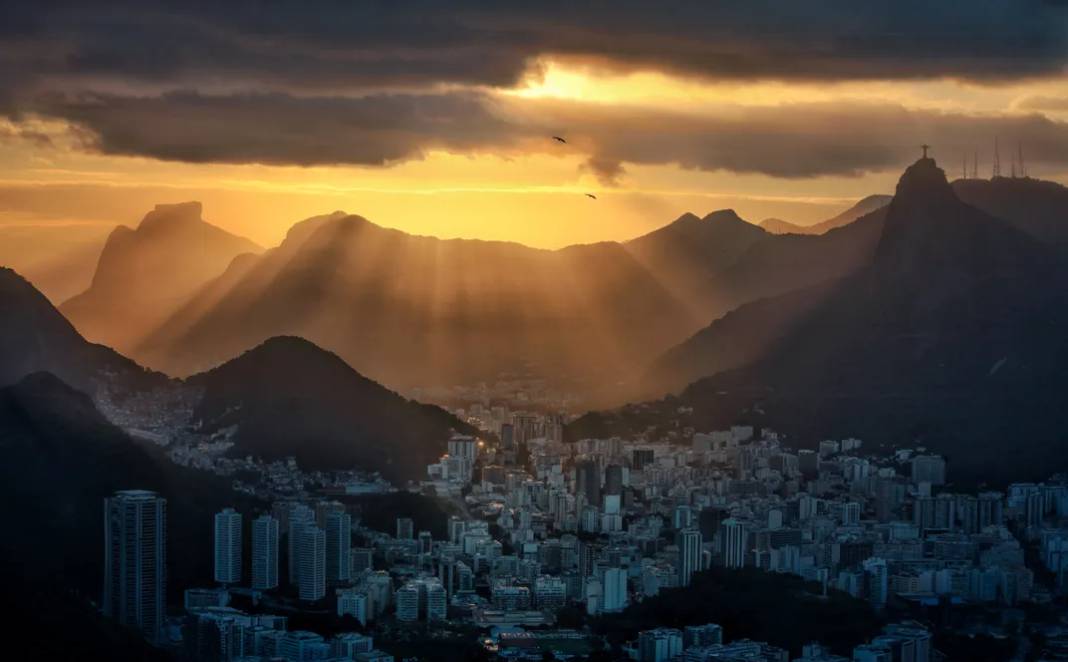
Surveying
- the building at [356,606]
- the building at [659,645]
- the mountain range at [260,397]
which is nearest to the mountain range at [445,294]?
the mountain range at [260,397]

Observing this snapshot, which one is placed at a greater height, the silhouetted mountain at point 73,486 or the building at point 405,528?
the silhouetted mountain at point 73,486

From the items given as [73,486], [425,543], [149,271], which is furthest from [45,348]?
[425,543]

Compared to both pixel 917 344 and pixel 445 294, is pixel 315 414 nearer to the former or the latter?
pixel 445 294

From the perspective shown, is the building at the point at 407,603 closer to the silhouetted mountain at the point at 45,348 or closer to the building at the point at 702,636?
the building at the point at 702,636

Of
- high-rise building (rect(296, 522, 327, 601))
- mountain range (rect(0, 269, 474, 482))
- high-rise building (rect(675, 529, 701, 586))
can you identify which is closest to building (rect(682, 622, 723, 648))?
high-rise building (rect(675, 529, 701, 586))

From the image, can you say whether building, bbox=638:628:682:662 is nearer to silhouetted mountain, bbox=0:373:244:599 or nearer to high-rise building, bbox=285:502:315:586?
high-rise building, bbox=285:502:315:586

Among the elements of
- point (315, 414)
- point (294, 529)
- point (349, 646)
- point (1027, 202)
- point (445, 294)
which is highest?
point (1027, 202)
